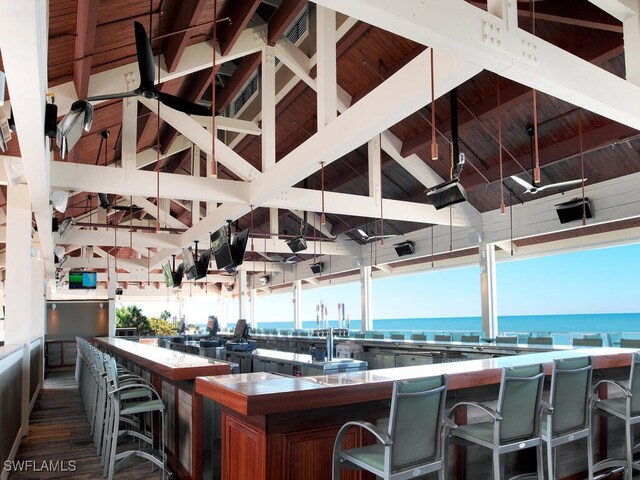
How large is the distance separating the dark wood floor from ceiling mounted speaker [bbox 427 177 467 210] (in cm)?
424

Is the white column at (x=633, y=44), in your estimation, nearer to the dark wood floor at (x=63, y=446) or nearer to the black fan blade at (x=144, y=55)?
the black fan blade at (x=144, y=55)

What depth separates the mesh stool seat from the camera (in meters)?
2.33

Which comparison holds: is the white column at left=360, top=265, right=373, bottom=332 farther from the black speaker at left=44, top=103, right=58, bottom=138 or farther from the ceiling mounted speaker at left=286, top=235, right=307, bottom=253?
the black speaker at left=44, top=103, right=58, bottom=138

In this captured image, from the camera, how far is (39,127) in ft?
13.1

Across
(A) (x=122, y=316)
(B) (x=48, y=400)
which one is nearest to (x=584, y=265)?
(A) (x=122, y=316)

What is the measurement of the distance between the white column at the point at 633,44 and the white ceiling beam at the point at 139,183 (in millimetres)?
5038

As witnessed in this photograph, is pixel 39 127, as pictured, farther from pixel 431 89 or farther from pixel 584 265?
pixel 584 265

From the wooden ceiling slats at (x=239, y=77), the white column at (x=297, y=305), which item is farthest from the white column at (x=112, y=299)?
the wooden ceiling slats at (x=239, y=77)

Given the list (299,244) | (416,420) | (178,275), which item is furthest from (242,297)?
(416,420)

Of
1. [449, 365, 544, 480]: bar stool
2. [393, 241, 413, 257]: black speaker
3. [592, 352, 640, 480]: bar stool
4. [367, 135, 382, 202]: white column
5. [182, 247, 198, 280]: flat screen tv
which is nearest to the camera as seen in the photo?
[449, 365, 544, 480]: bar stool

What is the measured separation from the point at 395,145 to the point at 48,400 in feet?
25.1

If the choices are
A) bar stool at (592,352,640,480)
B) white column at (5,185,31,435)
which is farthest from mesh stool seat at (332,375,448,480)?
white column at (5,185,31,435)

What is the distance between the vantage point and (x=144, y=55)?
417cm

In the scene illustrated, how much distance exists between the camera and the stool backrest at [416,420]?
92.1 inches
